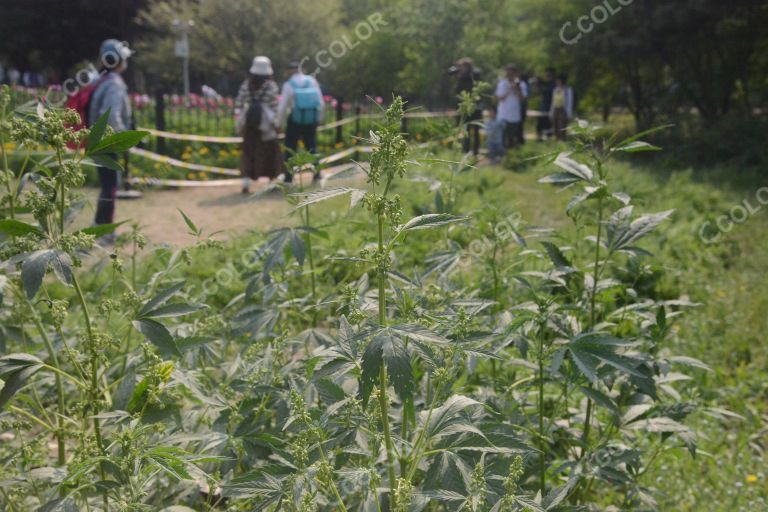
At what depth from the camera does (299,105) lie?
395 inches

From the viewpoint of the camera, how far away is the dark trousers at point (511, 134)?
1419cm

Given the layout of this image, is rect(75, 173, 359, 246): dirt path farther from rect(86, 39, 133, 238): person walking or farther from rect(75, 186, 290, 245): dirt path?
rect(86, 39, 133, 238): person walking

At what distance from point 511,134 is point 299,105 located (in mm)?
5600

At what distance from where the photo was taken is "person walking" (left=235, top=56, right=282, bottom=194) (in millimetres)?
9805

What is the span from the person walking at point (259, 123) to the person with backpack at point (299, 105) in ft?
0.50

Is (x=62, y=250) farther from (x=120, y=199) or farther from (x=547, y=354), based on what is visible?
(x=120, y=199)

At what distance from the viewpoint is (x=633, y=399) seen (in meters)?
2.51

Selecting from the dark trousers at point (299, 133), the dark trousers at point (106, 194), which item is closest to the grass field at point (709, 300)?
the dark trousers at point (106, 194)

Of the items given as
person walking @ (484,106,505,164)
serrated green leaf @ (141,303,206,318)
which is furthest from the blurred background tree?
serrated green leaf @ (141,303,206,318)

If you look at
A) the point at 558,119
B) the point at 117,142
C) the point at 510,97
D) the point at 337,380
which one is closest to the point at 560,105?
the point at 558,119

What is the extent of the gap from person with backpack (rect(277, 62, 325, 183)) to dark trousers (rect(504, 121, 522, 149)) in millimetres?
4995

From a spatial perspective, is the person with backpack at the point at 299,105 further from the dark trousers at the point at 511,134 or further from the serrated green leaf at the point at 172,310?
the serrated green leaf at the point at 172,310

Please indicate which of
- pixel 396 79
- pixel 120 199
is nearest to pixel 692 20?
pixel 120 199

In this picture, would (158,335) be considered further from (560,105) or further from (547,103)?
(547,103)
